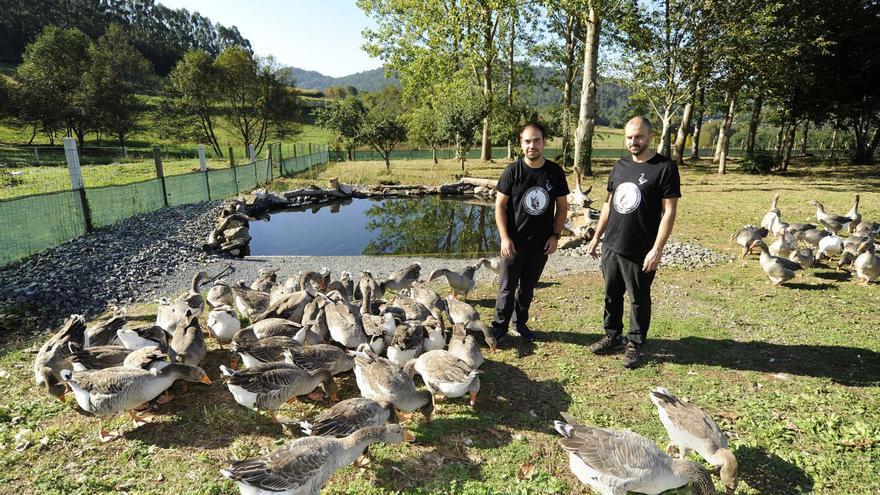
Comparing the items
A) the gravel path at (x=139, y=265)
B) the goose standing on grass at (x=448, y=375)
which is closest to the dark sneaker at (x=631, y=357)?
the goose standing on grass at (x=448, y=375)

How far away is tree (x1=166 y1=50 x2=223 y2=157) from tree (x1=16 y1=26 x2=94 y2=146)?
23.6ft

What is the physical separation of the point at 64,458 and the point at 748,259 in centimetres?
1392

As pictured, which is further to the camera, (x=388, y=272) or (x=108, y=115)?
(x=108, y=115)

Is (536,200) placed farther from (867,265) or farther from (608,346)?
(867,265)

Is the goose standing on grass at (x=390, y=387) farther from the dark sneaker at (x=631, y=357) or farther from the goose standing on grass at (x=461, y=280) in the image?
the goose standing on grass at (x=461, y=280)

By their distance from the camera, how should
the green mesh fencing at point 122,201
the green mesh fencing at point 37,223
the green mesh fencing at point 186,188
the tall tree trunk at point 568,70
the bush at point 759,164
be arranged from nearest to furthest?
1. the green mesh fencing at point 37,223
2. the green mesh fencing at point 122,201
3. the green mesh fencing at point 186,188
4. the bush at point 759,164
5. the tall tree trunk at point 568,70

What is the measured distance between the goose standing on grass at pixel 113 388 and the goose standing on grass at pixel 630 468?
454 centimetres

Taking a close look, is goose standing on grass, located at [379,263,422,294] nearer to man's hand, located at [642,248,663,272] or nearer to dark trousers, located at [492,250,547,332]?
dark trousers, located at [492,250,547,332]

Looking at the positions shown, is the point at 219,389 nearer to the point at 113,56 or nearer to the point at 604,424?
the point at 604,424

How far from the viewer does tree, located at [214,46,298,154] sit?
44.2 m

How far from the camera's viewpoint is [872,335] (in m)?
7.00

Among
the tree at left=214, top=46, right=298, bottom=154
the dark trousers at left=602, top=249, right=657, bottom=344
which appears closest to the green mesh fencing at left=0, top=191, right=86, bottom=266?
the dark trousers at left=602, top=249, right=657, bottom=344

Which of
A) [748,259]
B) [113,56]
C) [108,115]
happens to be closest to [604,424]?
[748,259]

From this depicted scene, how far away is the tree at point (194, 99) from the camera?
44406 mm
